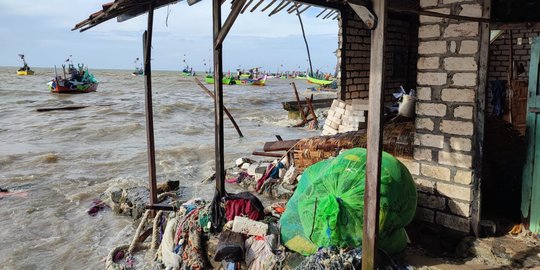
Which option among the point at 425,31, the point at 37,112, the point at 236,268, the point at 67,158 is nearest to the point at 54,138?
the point at 67,158

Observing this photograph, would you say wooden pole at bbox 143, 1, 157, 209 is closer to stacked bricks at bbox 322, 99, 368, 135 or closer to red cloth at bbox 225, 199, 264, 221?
red cloth at bbox 225, 199, 264, 221

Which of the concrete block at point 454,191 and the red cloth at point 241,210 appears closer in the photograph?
the concrete block at point 454,191

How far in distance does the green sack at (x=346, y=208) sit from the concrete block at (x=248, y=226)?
0.29 meters

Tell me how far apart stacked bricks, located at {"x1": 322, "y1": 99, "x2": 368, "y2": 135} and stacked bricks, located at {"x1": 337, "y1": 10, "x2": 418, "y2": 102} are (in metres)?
0.27

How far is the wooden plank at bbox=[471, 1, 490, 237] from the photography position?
358 centimetres

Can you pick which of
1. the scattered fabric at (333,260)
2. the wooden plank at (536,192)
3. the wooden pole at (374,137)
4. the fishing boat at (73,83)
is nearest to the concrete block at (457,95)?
the wooden plank at (536,192)

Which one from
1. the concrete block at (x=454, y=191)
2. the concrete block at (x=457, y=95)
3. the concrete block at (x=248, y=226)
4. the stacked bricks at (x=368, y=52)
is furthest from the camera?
the stacked bricks at (x=368, y=52)

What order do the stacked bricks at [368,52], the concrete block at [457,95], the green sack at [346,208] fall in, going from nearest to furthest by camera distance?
the green sack at [346,208] < the concrete block at [457,95] < the stacked bricks at [368,52]

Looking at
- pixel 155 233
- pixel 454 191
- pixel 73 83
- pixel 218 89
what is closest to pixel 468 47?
pixel 454 191

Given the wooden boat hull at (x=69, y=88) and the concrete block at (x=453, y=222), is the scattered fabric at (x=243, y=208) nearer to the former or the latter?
the concrete block at (x=453, y=222)

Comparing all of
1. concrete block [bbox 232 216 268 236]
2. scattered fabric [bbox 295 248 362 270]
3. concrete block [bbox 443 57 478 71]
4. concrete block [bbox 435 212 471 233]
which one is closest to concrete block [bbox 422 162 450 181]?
concrete block [bbox 435 212 471 233]

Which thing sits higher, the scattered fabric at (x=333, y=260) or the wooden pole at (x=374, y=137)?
the wooden pole at (x=374, y=137)

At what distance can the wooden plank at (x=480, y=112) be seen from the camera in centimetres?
358

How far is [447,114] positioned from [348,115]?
4837 millimetres
